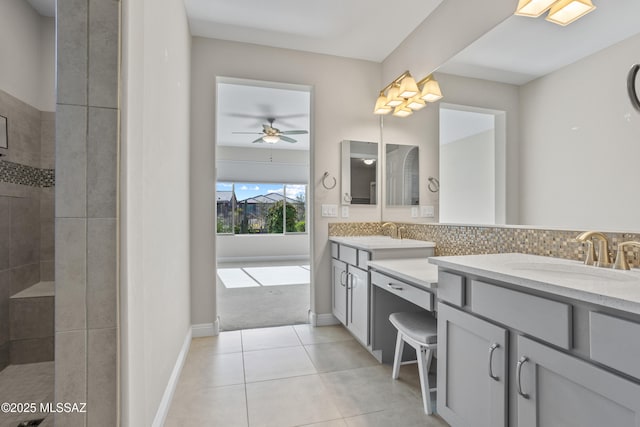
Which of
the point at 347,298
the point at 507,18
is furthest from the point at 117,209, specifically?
the point at 507,18

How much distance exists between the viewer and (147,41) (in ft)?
4.43

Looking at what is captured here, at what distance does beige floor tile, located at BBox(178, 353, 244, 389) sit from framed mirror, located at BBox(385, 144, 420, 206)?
2023mm

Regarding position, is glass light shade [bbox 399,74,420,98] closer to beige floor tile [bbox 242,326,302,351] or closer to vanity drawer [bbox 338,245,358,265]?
vanity drawer [bbox 338,245,358,265]

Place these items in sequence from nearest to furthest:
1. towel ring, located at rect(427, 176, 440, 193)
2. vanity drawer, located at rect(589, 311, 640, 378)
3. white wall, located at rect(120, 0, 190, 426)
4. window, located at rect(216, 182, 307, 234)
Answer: vanity drawer, located at rect(589, 311, 640, 378), white wall, located at rect(120, 0, 190, 426), towel ring, located at rect(427, 176, 440, 193), window, located at rect(216, 182, 307, 234)

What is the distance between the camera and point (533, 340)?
3.41ft

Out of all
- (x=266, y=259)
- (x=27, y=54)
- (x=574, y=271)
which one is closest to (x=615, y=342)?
(x=574, y=271)

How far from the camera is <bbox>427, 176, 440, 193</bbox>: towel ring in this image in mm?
2589

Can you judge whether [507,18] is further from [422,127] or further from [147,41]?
[147,41]

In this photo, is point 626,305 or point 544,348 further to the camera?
point 544,348

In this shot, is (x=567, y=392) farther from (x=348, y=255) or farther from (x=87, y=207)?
(x=348, y=255)

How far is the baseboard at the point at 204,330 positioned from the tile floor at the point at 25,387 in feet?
3.19

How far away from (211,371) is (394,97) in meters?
2.71

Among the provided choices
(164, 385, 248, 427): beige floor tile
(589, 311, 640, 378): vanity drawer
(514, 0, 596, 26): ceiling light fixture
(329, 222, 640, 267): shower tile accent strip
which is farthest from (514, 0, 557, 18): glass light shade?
(164, 385, 248, 427): beige floor tile

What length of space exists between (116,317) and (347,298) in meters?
1.91
